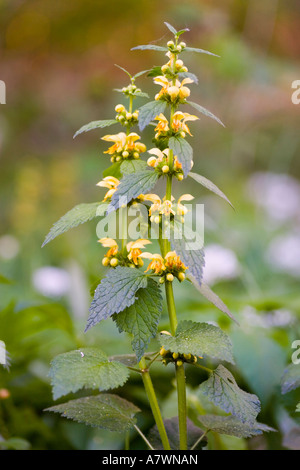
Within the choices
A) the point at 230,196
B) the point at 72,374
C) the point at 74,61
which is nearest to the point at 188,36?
the point at 74,61

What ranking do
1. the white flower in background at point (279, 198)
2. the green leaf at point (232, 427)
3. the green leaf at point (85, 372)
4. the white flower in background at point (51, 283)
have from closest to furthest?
the green leaf at point (85, 372) → the green leaf at point (232, 427) → the white flower in background at point (51, 283) → the white flower in background at point (279, 198)

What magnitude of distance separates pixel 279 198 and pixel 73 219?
2291 millimetres

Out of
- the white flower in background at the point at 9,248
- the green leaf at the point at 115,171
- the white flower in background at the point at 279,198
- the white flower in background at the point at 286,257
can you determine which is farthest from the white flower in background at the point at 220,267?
the white flower in background at the point at 279,198

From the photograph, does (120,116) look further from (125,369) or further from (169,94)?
(125,369)

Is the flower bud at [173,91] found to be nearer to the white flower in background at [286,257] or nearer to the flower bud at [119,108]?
the flower bud at [119,108]

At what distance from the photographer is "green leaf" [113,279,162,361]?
1.83 feet

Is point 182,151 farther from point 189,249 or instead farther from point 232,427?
point 232,427

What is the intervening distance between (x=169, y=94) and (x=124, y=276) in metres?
0.21

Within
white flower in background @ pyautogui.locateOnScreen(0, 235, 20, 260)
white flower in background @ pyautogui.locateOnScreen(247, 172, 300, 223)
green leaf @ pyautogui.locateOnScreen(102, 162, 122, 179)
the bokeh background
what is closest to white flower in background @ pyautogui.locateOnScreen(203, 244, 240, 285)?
the bokeh background

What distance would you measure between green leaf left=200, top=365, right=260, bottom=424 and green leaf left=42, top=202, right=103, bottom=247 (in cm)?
23

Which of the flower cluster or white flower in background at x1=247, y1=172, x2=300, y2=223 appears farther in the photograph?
white flower in background at x1=247, y1=172, x2=300, y2=223

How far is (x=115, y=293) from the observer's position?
55cm

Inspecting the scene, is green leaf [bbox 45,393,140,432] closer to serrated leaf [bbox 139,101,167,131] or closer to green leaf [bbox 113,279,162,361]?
green leaf [bbox 113,279,162,361]

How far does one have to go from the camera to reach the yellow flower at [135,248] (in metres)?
0.61
